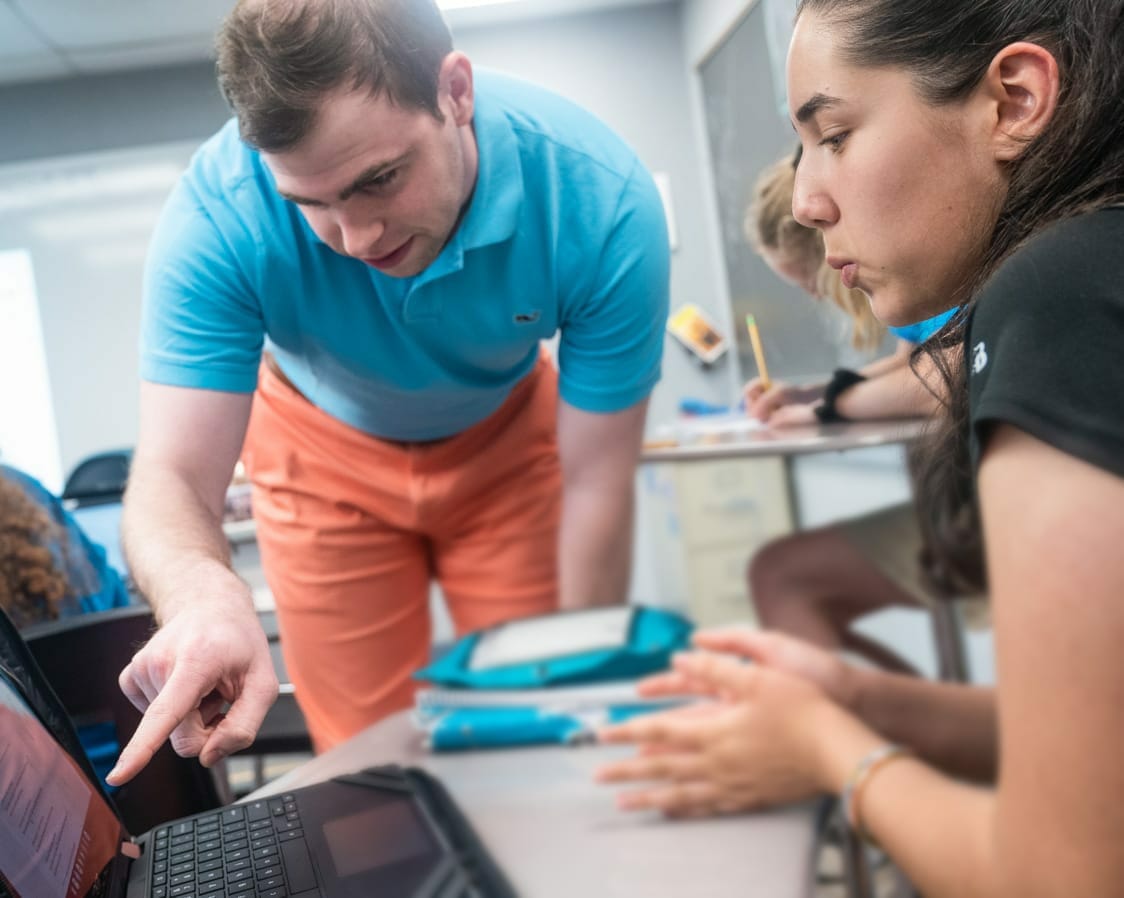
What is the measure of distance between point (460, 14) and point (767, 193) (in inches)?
7.4

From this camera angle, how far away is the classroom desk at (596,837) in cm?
29

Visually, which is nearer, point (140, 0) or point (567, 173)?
point (140, 0)

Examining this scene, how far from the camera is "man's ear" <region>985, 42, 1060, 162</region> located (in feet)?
0.94

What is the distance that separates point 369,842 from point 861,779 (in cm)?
21

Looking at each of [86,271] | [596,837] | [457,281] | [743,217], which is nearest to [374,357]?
[457,281]

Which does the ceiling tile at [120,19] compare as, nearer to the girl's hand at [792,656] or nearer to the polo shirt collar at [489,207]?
the polo shirt collar at [489,207]

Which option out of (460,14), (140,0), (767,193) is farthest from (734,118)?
(140,0)

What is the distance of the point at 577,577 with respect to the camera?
0.63 metres

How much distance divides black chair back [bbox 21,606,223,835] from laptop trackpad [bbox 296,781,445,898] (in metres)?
0.05

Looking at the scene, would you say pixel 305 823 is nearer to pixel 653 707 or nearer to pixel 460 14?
pixel 653 707

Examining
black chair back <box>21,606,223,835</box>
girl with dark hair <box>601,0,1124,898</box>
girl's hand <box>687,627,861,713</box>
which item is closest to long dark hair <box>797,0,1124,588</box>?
girl with dark hair <box>601,0,1124,898</box>

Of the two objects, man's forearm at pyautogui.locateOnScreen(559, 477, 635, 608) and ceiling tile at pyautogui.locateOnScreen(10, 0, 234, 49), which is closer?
ceiling tile at pyautogui.locateOnScreen(10, 0, 234, 49)

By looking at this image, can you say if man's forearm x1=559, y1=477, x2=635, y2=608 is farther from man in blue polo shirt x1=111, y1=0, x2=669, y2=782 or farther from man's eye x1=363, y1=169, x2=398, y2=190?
man's eye x1=363, y1=169, x2=398, y2=190

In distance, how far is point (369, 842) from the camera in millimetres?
384
